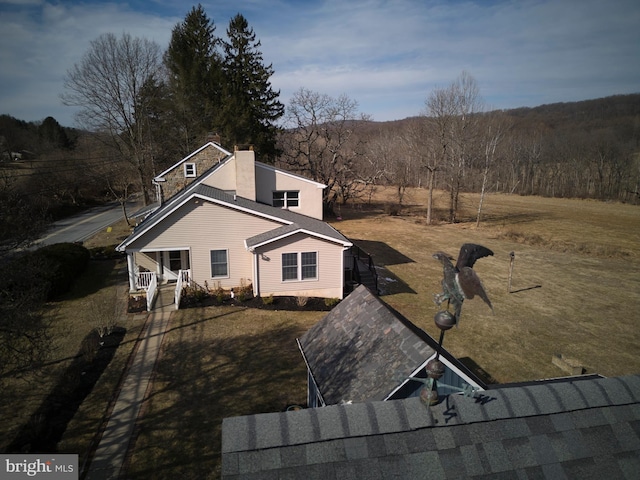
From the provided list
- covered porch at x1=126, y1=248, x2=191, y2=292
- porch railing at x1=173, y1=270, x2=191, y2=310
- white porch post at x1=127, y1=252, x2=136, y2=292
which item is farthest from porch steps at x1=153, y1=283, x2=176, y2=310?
white porch post at x1=127, y1=252, x2=136, y2=292

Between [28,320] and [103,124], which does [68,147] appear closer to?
[103,124]

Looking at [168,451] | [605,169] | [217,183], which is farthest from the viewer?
[605,169]

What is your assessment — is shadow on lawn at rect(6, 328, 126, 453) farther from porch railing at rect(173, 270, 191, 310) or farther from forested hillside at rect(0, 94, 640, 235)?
forested hillside at rect(0, 94, 640, 235)

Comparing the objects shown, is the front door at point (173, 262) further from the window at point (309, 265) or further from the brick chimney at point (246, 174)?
the window at point (309, 265)

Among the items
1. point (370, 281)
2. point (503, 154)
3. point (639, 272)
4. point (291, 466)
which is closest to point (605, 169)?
point (503, 154)

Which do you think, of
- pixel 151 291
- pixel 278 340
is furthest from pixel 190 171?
pixel 278 340

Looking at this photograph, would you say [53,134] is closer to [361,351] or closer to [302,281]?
[302,281]

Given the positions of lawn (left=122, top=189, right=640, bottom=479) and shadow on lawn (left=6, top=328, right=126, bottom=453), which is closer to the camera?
shadow on lawn (left=6, top=328, right=126, bottom=453)
